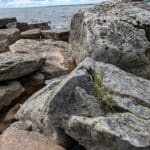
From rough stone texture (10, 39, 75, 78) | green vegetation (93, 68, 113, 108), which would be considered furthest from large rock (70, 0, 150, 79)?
green vegetation (93, 68, 113, 108)

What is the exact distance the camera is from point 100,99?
8.84 metres

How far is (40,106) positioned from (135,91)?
226 centimetres

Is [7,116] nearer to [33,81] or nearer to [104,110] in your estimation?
[33,81]

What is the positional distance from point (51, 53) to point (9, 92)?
395 cm

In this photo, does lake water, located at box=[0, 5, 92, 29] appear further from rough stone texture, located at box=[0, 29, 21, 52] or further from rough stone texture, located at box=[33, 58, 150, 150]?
rough stone texture, located at box=[33, 58, 150, 150]

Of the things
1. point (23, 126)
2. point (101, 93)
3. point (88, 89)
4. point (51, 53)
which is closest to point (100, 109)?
point (101, 93)

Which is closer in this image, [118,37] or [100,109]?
[100,109]

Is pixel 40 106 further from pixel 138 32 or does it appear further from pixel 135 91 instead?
pixel 138 32

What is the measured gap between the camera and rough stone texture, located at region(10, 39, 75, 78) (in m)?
14.0

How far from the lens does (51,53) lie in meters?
15.4

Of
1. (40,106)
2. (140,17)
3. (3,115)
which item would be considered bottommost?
(3,115)

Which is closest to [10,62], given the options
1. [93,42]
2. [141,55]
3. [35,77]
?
[35,77]

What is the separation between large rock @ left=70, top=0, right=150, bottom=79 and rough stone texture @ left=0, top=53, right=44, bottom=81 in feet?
5.04

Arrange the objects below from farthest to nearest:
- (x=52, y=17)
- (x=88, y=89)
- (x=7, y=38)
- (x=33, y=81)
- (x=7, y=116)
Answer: (x=52, y=17), (x=7, y=38), (x=33, y=81), (x=7, y=116), (x=88, y=89)
